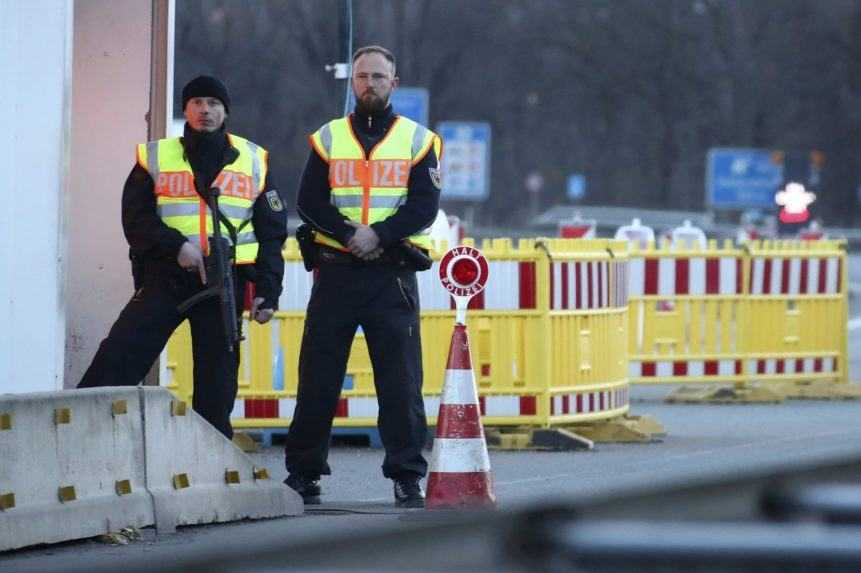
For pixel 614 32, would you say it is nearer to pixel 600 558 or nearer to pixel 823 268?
pixel 823 268

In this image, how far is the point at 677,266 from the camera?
1645cm

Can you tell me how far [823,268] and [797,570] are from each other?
1593 centimetres

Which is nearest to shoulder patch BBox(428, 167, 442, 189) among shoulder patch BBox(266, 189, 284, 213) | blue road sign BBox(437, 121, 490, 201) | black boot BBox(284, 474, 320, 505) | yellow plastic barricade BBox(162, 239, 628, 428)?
shoulder patch BBox(266, 189, 284, 213)

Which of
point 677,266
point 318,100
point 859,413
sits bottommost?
point 859,413

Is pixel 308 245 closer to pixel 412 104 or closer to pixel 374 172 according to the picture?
pixel 374 172

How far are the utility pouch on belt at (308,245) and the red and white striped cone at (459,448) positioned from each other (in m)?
0.63

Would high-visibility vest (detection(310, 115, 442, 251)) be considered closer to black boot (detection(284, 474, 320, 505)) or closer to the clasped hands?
the clasped hands

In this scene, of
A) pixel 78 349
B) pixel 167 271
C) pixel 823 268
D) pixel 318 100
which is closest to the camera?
pixel 167 271

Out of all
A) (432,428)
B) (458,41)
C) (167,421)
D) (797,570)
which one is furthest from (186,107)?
(458,41)

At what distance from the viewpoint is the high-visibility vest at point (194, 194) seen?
28.6 ft

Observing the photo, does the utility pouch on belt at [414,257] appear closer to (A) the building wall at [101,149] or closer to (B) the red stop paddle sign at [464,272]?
(B) the red stop paddle sign at [464,272]

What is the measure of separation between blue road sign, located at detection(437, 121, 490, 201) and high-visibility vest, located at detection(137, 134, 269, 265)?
3182cm

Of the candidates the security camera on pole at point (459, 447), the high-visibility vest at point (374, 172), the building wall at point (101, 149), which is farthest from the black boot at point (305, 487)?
the building wall at point (101, 149)

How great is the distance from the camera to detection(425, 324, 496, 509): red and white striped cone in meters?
8.62
